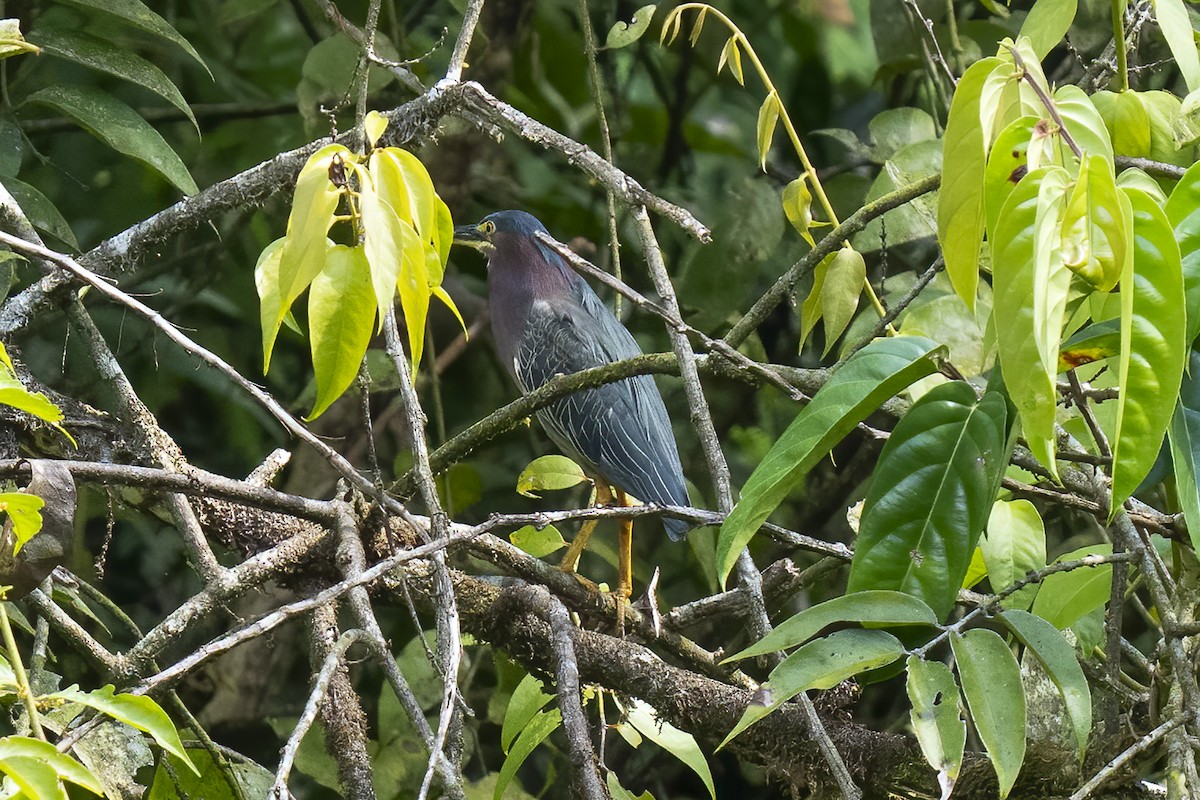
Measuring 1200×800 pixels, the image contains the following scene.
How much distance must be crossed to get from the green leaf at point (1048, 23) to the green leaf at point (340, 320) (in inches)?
33.9

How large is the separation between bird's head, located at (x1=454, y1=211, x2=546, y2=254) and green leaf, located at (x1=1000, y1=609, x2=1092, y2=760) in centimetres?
253

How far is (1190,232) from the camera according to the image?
3.44 ft

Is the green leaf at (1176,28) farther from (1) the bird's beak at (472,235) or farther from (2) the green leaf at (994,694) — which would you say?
(1) the bird's beak at (472,235)

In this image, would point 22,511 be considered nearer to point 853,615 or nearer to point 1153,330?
point 853,615

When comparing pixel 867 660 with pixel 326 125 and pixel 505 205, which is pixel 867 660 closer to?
pixel 326 125

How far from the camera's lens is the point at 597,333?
3697 mm

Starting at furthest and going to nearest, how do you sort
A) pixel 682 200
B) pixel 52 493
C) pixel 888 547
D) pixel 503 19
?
pixel 682 200 < pixel 503 19 < pixel 52 493 < pixel 888 547

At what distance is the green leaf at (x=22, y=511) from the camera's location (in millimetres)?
1021

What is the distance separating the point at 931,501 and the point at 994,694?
186mm

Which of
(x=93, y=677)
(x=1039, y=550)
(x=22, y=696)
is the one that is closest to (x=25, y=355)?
(x=93, y=677)

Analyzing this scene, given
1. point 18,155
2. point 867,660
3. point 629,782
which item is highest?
point 18,155

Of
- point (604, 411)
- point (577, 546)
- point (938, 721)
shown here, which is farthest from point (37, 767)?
point (604, 411)

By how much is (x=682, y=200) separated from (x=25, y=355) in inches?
74.0

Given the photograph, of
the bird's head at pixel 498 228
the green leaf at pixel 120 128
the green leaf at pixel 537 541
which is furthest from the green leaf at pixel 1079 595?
the bird's head at pixel 498 228
